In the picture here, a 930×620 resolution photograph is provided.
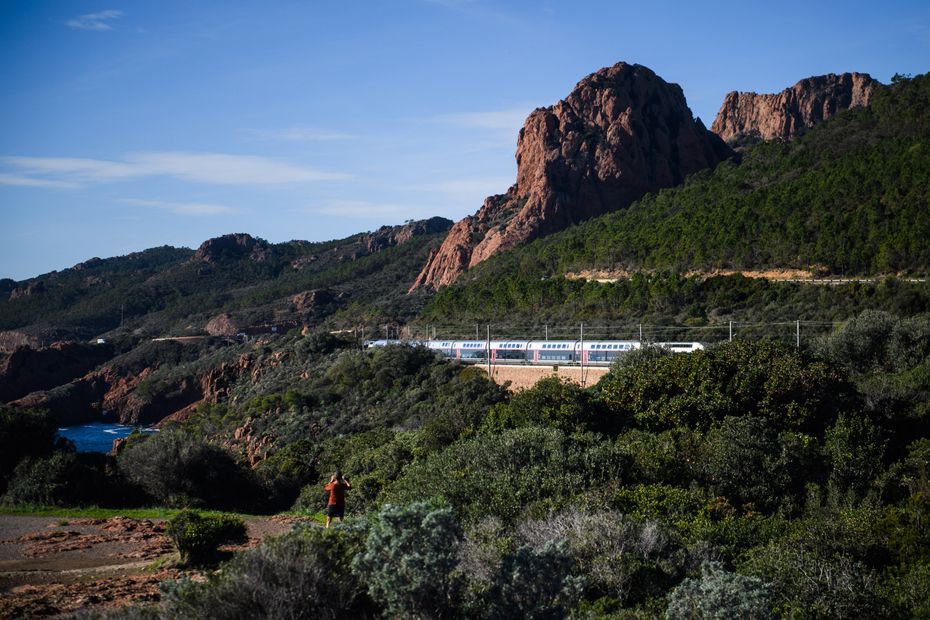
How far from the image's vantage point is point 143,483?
19203mm

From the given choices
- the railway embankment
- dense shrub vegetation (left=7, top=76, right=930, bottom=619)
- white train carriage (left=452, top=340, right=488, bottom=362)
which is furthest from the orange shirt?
white train carriage (left=452, top=340, right=488, bottom=362)

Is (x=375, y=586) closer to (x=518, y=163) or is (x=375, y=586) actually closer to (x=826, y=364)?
(x=826, y=364)

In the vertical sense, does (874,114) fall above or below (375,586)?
above

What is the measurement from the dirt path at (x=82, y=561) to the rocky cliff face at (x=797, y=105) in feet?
347

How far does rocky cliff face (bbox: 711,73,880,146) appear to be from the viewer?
111 metres

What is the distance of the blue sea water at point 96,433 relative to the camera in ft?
165

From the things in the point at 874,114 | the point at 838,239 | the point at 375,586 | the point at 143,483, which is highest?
the point at 874,114

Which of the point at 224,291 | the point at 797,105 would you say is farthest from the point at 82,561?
the point at 797,105

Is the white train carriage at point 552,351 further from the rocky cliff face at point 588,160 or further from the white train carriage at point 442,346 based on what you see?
the rocky cliff face at point 588,160

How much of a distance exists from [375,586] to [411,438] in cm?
1684

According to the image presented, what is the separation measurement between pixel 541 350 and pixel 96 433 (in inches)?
1394

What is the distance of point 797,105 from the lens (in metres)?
113

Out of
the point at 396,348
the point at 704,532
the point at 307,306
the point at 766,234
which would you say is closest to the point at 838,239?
the point at 766,234

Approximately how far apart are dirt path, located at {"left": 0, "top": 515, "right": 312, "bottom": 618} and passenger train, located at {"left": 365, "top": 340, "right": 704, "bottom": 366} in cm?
2065
